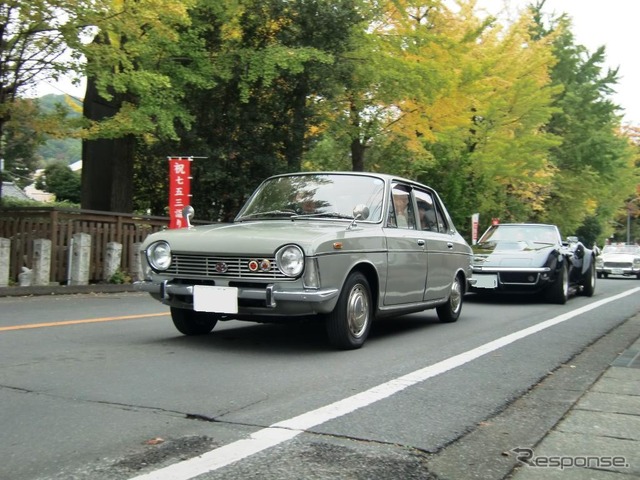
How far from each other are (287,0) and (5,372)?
1410 centimetres

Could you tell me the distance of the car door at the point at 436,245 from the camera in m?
7.65

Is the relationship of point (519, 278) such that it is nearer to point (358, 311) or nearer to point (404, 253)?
point (404, 253)

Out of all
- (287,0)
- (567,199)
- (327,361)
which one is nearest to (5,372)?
(327,361)

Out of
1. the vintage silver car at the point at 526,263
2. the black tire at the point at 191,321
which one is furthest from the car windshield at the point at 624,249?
the black tire at the point at 191,321

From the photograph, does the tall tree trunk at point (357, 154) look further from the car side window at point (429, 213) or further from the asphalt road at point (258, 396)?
the asphalt road at point (258, 396)

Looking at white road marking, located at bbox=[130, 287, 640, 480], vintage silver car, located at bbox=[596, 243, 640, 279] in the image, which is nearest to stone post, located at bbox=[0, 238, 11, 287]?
white road marking, located at bbox=[130, 287, 640, 480]

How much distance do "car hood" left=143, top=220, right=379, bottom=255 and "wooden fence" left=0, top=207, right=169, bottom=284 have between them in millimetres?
7393

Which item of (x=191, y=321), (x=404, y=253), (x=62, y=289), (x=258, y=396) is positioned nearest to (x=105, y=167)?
(x=62, y=289)

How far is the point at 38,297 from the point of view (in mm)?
11219

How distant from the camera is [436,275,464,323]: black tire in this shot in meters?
8.51

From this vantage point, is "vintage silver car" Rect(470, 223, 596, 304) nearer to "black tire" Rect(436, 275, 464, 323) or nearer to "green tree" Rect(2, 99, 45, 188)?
"black tire" Rect(436, 275, 464, 323)

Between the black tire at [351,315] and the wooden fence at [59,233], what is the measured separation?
8.40m

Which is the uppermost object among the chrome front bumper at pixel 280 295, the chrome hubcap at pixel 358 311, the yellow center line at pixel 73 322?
the chrome front bumper at pixel 280 295

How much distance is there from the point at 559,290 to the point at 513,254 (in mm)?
1051
